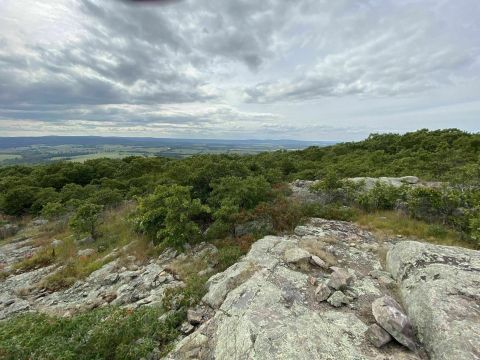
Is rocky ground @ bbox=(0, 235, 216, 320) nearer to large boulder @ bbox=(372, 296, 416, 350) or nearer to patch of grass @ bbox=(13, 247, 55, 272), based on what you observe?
patch of grass @ bbox=(13, 247, 55, 272)

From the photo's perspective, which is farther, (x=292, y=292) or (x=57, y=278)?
(x=57, y=278)

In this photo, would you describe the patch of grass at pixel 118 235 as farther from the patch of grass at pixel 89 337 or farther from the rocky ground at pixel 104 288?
the patch of grass at pixel 89 337

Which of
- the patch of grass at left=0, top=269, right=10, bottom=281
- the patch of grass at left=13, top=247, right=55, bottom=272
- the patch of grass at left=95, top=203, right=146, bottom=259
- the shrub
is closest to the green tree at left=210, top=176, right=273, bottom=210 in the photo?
the shrub

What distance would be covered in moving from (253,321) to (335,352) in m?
1.62

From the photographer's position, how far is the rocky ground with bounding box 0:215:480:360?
15.8 feet

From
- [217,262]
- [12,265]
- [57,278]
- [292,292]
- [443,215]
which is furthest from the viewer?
[12,265]

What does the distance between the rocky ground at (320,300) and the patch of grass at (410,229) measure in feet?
5.20

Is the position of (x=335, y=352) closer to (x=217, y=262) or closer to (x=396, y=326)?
(x=396, y=326)

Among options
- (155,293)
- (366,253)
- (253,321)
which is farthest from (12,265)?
(366,253)

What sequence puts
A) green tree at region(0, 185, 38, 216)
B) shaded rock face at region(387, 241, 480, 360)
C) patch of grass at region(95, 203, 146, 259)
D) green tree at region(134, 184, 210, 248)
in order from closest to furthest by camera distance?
shaded rock face at region(387, 241, 480, 360) → green tree at region(134, 184, 210, 248) → patch of grass at region(95, 203, 146, 259) → green tree at region(0, 185, 38, 216)

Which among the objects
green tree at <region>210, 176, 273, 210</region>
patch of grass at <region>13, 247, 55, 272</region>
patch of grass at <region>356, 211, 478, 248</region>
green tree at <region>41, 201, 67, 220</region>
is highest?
green tree at <region>210, 176, 273, 210</region>

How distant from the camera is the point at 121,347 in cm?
541

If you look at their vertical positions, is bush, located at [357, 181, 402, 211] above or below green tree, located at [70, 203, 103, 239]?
above

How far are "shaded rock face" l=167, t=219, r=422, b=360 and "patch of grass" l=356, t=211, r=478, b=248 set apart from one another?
2942 mm
